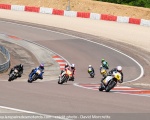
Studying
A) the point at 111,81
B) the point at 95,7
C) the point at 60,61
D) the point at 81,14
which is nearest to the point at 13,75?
the point at 111,81

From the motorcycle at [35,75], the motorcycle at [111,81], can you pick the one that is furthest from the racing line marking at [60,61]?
the motorcycle at [111,81]

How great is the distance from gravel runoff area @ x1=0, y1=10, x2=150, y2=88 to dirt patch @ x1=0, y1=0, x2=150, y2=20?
356 cm

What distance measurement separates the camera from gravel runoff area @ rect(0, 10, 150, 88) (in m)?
37.1

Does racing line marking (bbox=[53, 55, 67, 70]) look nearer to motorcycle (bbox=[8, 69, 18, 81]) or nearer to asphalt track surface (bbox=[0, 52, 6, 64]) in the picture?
asphalt track surface (bbox=[0, 52, 6, 64])

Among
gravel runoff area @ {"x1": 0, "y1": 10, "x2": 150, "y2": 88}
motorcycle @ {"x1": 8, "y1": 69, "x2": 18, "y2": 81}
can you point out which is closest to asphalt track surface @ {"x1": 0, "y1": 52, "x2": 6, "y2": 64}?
gravel runoff area @ {"x1": 0, "y1": 10, "x2": 150, "y2": 88}

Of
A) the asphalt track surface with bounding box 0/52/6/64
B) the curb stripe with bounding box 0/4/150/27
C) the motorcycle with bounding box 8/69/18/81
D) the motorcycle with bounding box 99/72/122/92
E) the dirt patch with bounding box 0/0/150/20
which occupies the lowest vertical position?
the asphalt track surface with bounding box 0/52/6/64

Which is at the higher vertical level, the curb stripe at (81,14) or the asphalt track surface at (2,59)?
the curb stripe at (81,14)

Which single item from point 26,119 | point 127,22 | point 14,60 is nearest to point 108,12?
point 127,22

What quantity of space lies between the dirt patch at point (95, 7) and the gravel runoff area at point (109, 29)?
140 inches

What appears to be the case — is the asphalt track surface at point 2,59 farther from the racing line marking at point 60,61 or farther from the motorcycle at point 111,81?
the motorcycle at point 111,81

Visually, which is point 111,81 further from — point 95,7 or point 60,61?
point 95,7

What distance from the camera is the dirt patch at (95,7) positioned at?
49062mm

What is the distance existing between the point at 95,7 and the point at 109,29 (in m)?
8.27

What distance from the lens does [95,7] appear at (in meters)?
51.7
